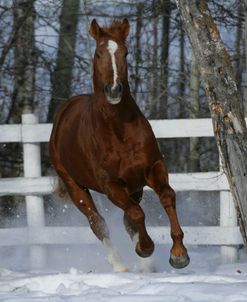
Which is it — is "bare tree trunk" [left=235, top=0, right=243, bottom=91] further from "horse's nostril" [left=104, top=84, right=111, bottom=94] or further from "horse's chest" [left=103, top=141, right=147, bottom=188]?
"horse's nostril" [left=104, top=84, right=111, bottom=94]

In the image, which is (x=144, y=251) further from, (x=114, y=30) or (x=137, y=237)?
(x=114, y=30)

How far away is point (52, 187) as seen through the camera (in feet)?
27.7

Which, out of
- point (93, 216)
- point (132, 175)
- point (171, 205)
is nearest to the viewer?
point (171, 205)

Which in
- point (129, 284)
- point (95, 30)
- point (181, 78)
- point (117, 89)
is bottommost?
point (129, 284)

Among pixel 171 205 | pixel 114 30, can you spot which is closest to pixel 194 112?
pixel 114 30

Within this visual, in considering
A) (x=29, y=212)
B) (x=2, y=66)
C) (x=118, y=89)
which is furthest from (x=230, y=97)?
(x=2, y=66)

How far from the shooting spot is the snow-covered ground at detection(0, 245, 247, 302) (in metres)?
4.99

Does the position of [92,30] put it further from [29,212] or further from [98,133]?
[29,212]

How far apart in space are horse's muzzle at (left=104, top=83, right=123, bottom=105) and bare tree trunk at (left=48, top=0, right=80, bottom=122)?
8.63m

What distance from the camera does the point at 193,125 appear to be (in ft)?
27.4

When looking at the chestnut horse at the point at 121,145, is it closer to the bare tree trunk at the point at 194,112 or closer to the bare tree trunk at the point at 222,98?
the bare tree trunk at the point at 222,98

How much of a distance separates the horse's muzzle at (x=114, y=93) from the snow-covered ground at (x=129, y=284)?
135 centimetres

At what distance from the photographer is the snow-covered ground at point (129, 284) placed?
4988mm

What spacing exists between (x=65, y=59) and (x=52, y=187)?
A: 6606mm
